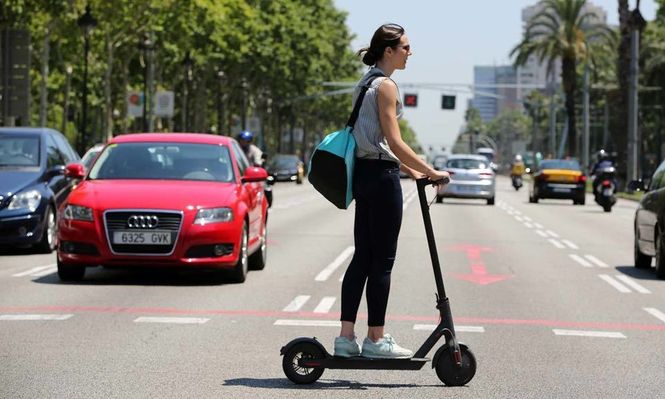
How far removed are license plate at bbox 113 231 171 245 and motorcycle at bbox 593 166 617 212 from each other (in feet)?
90.0

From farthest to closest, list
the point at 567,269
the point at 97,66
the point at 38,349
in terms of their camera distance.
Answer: the point at 97,66 → the point at 567,269 → the point at 38,349

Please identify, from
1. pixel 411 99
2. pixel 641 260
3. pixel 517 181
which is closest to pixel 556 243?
pixel 641 260

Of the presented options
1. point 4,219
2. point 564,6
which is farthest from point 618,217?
point 564,6

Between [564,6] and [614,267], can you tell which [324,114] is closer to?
[564,6]

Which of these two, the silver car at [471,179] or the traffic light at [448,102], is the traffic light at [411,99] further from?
the silver car at [471,179]

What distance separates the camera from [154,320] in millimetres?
11367

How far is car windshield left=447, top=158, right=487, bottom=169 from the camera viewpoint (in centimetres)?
4622

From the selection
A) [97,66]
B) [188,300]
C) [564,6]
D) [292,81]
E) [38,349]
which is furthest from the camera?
[292,81]

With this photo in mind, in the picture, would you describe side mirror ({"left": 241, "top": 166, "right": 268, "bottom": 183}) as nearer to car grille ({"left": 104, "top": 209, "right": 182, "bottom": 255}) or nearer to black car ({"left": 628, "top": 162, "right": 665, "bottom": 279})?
car grille ({"left": 104, "top": 209, "right": 182, "bottom": 255})

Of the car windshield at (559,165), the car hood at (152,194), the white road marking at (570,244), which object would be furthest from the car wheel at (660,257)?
the car windshield at (559,165)

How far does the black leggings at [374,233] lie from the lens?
26.3 feet

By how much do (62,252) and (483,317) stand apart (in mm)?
4424

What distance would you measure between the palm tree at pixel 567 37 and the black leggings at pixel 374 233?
6769 cm

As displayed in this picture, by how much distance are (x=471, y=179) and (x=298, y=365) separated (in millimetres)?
38172
